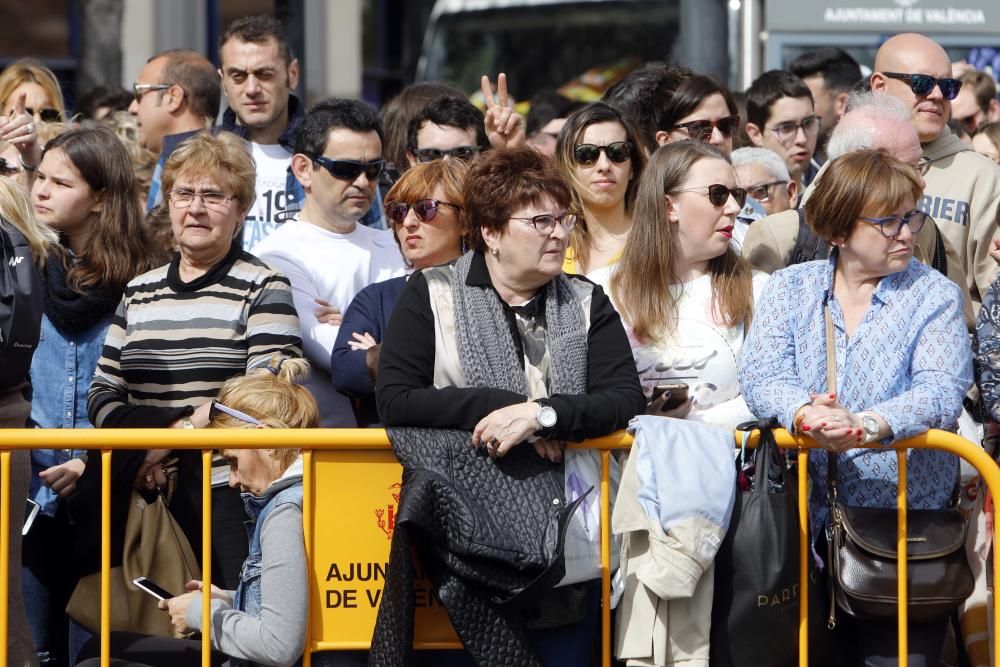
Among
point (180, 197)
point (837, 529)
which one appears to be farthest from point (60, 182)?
point (837, 529)

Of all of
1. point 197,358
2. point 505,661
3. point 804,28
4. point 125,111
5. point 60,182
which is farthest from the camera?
point 804,28

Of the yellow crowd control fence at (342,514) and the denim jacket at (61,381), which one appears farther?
the denim jacket at (61,381)

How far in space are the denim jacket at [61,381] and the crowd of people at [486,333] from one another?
1 centimetres

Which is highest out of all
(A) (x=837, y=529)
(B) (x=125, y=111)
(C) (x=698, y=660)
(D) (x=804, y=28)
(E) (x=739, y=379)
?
(D) (x=804, y=28)

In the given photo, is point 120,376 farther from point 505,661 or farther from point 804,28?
point 804,28

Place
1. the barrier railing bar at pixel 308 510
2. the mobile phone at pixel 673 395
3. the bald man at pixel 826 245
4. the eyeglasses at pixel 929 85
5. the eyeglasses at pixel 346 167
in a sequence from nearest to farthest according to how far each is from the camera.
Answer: the barrier railing bar at pixel 308 510 → the mobile phone at pixel 673 395 → the bald man at pixel 826 245 → the eyeglasses at pixel 346 167 → the eyeglasses at pixel 929 85

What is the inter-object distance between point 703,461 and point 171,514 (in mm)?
1752

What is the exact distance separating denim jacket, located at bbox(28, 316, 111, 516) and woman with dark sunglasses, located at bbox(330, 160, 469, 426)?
97cm

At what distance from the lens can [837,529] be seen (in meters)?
4.48

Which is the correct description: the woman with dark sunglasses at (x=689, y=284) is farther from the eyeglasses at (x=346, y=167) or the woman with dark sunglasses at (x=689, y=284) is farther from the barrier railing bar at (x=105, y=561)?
the barrier railing bar at (x=105, y=561)

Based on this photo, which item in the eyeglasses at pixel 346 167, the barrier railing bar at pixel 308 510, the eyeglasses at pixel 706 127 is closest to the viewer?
the barrier railing bar at pixel 308 510

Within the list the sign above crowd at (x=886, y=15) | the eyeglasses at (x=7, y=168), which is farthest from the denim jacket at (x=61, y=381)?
the sign above crowd at (x=886, y=15)

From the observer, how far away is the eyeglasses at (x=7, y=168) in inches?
235

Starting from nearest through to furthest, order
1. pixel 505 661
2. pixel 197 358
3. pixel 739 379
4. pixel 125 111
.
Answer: pixel 505 661 < pixel 739 379 < pixel 197 358 < pixel 125 111
